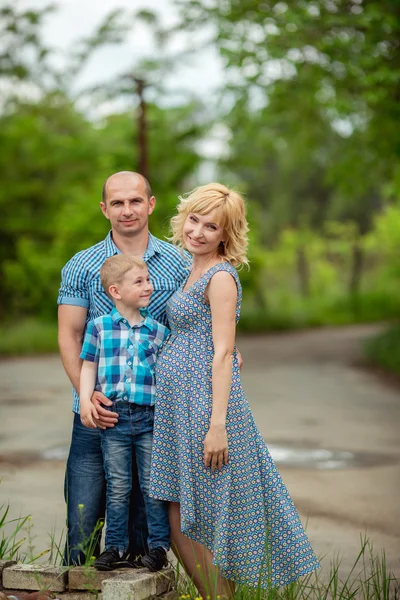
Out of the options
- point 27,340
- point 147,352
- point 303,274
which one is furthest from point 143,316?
point 303,274

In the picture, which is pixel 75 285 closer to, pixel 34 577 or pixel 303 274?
pixel 34 577

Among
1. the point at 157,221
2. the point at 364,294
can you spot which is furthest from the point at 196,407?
the point at 364,294

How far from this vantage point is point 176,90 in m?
24.6

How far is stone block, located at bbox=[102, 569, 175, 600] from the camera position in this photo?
3961mm

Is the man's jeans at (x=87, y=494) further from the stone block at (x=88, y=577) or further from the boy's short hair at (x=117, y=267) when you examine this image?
the boy's short hair at (x=117, y=267)

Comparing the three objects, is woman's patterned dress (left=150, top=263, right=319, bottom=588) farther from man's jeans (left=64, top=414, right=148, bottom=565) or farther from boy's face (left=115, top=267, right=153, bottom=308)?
man's jeans (left=64, top=414, right=148, bottom=565)

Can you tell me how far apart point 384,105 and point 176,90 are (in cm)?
869

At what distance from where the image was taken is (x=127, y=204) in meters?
4.46

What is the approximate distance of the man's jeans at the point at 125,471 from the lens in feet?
14.1

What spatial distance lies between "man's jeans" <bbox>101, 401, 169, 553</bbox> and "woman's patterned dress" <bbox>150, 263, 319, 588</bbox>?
74mm

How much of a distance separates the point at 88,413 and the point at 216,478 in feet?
2.01

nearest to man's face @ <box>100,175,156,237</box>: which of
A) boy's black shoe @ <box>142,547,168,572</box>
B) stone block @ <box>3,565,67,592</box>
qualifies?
boy's black shoe @ <box>142,547,168,572</box>

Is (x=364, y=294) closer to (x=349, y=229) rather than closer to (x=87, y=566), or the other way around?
(x=349, y=229)

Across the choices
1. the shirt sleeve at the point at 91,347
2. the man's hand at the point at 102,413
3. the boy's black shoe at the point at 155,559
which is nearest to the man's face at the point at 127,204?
A: the shirt sleeve at the point at 91,347
